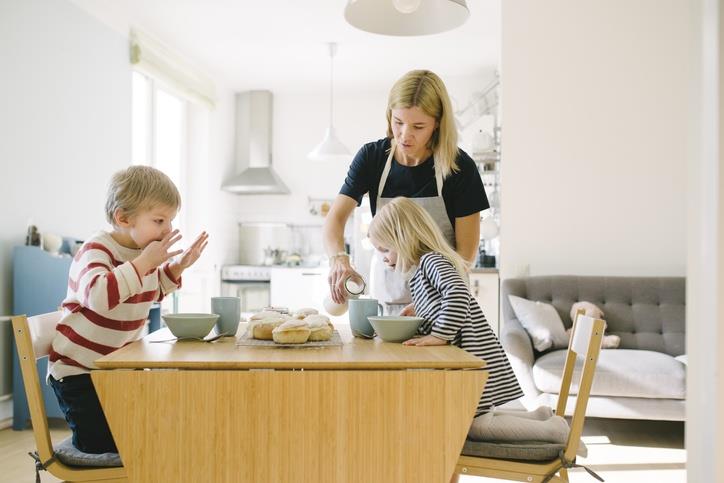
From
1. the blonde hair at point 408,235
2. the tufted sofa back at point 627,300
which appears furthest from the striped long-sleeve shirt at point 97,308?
the tufted sofa back at point 627,300

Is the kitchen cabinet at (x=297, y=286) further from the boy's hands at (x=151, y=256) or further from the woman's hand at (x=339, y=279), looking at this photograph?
the boy's hands at (x=151, y=256)

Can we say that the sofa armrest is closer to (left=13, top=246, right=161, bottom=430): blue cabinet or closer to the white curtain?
(left=13, top=246, right=161, bottom=430): blue cabinet

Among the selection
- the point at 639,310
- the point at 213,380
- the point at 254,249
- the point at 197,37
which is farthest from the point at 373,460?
the point at 254,249

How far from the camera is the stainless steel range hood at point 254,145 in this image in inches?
278

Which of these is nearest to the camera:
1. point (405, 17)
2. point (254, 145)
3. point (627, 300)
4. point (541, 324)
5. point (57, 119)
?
point (405, 17)

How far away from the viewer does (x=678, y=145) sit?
4.31 metres

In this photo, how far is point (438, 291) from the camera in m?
1.66

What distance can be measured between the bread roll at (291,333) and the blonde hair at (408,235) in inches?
15.0

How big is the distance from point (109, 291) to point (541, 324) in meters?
2.66

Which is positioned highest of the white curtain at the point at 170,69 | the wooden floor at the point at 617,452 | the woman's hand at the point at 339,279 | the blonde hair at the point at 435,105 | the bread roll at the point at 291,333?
the white curtain at the point at 170,69

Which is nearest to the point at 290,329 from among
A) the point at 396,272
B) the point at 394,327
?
the point at 394,327

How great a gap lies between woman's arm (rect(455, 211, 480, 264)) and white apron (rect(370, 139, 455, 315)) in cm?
3

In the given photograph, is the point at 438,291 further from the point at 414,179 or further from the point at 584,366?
the point at 414,179

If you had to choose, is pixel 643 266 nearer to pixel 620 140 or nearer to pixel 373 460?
pixel 620 140
